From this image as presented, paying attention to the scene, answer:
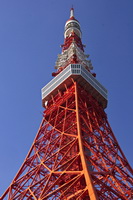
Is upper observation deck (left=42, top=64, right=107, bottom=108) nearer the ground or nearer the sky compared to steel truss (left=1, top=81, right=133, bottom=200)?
nearer the sky

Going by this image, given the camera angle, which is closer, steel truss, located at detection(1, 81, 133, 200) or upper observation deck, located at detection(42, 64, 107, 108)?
steel truss, located at detection(1, 81, 133, 200)

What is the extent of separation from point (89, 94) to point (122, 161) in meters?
5.43

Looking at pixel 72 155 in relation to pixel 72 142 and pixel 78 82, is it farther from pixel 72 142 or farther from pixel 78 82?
pixel 78 82

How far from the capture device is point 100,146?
16.8 meters

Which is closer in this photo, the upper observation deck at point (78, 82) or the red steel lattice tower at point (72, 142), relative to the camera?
the red steel lattice tower at point (72, 142)

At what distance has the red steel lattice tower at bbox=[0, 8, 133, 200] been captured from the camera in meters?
13.7

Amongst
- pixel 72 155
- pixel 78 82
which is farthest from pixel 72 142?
pixel 78 82

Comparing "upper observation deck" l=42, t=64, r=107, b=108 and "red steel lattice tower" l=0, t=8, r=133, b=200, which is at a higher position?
"upper observation deck" l=42, t=64, r=107, b=108

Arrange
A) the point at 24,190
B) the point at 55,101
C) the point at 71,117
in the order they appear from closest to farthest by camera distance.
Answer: the point at 24,190
the point at 71,117
the point at 55,101

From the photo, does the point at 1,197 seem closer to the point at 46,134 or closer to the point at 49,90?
the point at 46,134

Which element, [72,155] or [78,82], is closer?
[72,155]

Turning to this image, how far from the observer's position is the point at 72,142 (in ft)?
47.9

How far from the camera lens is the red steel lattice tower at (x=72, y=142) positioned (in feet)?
44.9

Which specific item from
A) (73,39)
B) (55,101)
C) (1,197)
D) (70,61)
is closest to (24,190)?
(1,197)
